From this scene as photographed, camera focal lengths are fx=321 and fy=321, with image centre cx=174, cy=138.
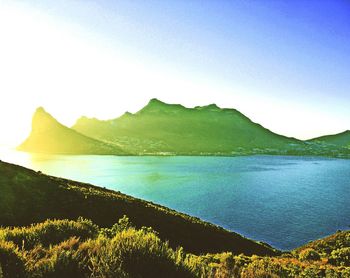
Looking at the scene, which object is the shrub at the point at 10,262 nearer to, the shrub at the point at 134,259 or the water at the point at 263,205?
the shrub at the point at 134,259

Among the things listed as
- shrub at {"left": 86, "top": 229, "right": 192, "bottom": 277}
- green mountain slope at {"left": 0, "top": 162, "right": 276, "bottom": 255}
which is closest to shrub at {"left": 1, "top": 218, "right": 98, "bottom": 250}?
shrub at {"left": 86, "top": 229, "right": 192, "bottom": 277}

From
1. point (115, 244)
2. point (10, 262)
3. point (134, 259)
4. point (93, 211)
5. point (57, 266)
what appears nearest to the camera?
point (10, 262)

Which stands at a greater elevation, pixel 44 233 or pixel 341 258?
pixel 44 233

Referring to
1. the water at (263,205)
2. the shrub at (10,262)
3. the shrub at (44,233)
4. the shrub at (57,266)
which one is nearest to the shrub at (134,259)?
the shrub at (57,266)

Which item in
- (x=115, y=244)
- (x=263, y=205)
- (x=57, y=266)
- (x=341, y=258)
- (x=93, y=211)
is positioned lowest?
(x=263, y=205)

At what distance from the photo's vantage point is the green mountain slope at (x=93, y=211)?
113ft

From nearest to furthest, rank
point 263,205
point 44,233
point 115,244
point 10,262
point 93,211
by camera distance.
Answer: point 10,262
point 115,244
point 44,233
point 93,211
point 263,205

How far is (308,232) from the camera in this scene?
59312mm

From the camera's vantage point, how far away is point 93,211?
1494 inches

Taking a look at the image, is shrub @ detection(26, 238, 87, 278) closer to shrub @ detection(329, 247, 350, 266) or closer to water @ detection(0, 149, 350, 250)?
shrub @ detection(329, 247, 350, 266)

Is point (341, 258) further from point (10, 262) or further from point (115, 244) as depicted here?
point (10, 262)

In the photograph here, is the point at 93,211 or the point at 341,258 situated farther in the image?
the point at 93,211

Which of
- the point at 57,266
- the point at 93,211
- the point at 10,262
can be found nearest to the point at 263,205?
the point at 93,211

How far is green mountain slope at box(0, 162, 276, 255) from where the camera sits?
34.5m
